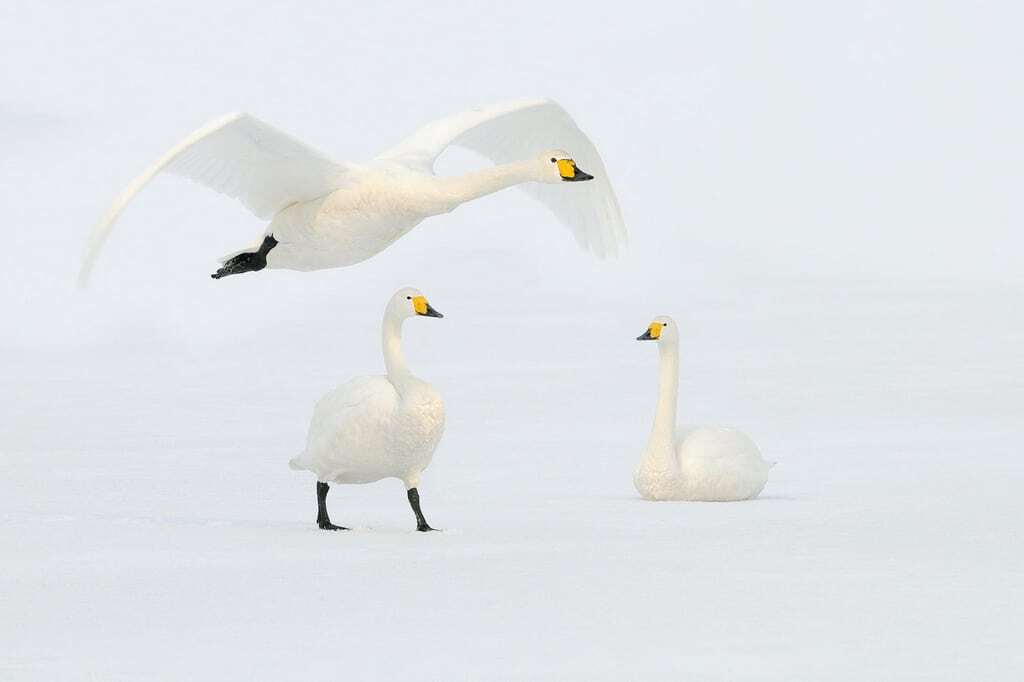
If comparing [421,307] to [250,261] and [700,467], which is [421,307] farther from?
[700,467]

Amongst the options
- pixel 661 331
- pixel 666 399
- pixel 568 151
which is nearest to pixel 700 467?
pixel 666 399

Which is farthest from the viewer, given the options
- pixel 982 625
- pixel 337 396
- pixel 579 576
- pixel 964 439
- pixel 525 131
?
pixel 964 439

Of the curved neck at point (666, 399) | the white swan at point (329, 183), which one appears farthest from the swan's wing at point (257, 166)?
the curved neck at point (666, 399)

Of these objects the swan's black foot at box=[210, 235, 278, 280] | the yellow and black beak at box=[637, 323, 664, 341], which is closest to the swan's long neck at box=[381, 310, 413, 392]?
the swan's black foot at box=[210, 235, 278, 280]

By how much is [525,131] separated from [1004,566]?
17.8ft

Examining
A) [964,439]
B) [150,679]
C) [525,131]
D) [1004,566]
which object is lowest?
[150,679]

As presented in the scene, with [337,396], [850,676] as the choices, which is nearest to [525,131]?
[337,396]

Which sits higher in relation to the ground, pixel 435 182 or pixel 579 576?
pixel 435 182

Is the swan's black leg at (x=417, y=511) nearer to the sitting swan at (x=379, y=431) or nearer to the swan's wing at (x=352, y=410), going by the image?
the sitting swan at (x=379, y=431)

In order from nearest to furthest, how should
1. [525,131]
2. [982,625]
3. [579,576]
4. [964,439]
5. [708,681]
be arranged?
[708,681]
[982,625]
[579,576]
[525,131]
[964,439]

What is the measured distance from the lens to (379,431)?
10828 millimetres

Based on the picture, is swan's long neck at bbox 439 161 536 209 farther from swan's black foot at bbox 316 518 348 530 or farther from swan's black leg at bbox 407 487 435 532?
swan's black foot at bbox 316 518 348 530

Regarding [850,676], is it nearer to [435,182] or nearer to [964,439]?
[435,182]

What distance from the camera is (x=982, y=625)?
26.7ft
